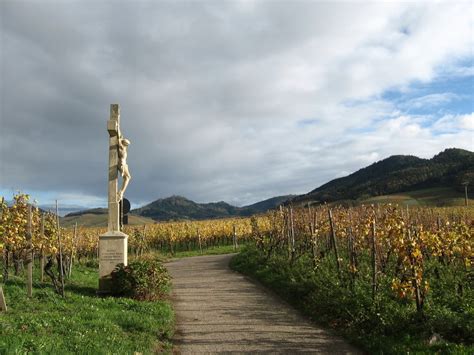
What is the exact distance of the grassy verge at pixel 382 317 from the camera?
7.34 m

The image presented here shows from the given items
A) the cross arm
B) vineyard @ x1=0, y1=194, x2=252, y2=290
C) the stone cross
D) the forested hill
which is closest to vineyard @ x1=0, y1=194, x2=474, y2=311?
vineyard @ x1=0, y1=194, x2=252, y2=290

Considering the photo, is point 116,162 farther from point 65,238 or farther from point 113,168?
point 65,238

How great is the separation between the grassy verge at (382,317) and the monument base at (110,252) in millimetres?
5239

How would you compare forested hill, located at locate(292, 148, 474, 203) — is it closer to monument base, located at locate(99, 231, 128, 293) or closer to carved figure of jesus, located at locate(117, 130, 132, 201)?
carved figure of jesus, located at locate(117, 130, 132, 201)

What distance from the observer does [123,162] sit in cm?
1441

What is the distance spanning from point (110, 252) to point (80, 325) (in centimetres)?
555

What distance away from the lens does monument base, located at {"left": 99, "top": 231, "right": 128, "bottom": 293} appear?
43.3 feet

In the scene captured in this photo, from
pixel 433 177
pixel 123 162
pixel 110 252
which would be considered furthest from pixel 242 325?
pixel 433 177

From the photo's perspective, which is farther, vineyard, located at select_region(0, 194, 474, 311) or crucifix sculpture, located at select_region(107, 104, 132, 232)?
crucifix sculpture, located at select_region(107, 104, 132, 232)

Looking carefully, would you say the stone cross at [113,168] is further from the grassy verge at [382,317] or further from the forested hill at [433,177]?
the forested hill at [433,177]

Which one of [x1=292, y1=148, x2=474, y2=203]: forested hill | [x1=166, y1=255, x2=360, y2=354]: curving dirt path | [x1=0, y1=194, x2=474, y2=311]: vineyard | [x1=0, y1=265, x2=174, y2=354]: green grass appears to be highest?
[x1=292, y1=148, x2=474, y2=203]: forested hill

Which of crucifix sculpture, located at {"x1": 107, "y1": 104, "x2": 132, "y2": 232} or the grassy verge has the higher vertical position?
crucifix sculpture, located at {"x1": 107, "y1": 104, "x2": 132, "y2": 232}

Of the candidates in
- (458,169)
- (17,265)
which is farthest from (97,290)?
(458,169)

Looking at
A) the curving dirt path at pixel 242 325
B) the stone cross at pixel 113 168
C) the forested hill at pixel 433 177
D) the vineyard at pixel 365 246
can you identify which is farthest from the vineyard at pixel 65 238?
the forested hill at pixel 433 177
